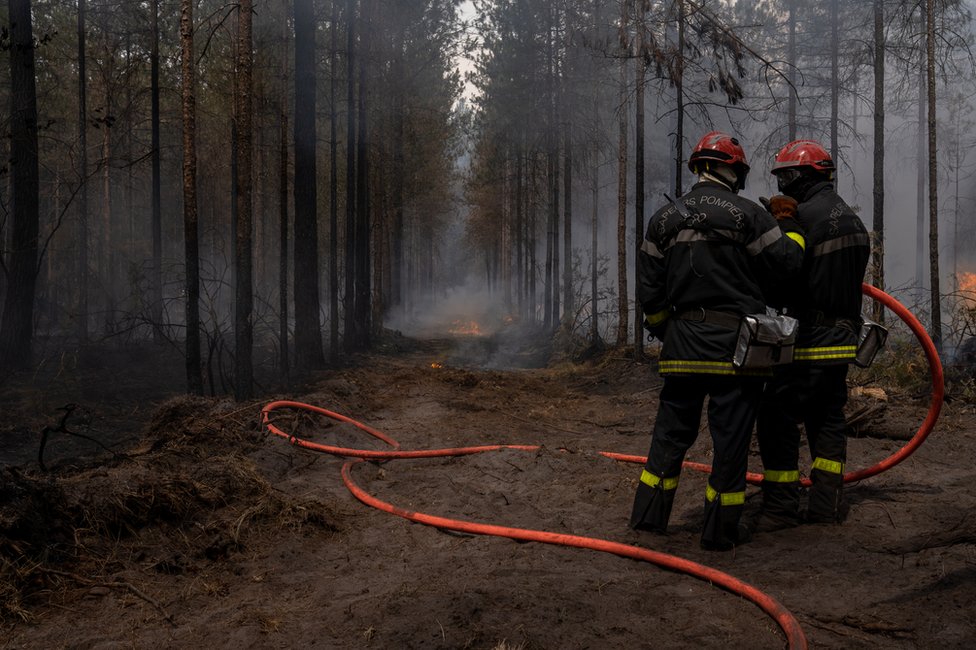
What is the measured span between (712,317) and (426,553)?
2.30 metres

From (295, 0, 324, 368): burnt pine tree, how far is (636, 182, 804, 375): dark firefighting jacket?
9786 mm

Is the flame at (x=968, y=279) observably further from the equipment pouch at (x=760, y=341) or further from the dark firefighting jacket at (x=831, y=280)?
the equipment pouch at (x=760, y=341)

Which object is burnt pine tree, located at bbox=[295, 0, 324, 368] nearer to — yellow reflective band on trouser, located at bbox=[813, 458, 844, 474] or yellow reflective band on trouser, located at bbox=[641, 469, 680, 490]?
yellow reflective band on trouser, located at bbox=[641, 469, 680, 490]

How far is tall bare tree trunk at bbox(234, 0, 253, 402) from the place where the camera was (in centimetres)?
875

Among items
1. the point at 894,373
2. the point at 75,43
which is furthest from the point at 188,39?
the point at 75,43

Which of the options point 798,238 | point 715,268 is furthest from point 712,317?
point 798,238

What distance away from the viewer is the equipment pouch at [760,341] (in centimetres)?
368

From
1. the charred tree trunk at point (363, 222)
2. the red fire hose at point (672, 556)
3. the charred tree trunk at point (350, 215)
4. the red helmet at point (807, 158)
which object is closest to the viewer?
the red fire hose at point (672, 556)

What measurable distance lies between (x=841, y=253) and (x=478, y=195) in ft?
121

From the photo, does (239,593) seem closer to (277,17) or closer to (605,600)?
(605,600)

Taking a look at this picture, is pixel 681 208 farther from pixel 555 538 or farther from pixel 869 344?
pixel 555 538

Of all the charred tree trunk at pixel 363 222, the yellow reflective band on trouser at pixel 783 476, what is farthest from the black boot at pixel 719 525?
the charred tree trunk at pixel 363 222

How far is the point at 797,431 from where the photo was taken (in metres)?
4.25

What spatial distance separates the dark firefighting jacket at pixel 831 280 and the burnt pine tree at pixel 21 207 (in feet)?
38.9
